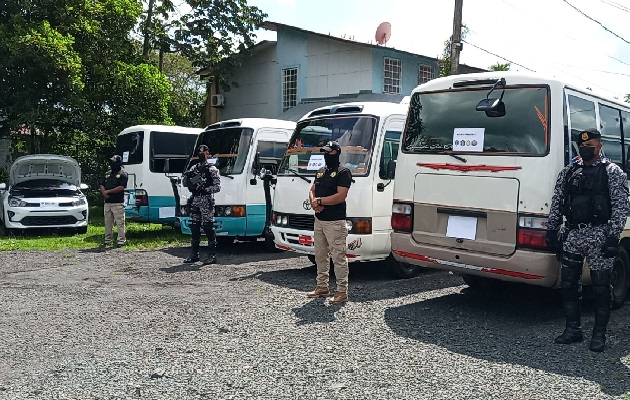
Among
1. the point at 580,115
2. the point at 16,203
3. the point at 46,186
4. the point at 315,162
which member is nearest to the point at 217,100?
the point at 46,186

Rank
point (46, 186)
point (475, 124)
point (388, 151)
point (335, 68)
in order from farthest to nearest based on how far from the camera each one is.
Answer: point (335, 68) < point (46, 186) < point (388, 151) < point (475, 124)

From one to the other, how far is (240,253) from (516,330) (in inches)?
259

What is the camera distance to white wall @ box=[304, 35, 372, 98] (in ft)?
73.2

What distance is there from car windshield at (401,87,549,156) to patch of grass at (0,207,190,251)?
24.5 ft

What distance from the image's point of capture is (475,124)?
6789mm

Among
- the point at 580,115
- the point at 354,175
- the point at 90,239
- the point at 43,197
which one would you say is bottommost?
the point at 90,239

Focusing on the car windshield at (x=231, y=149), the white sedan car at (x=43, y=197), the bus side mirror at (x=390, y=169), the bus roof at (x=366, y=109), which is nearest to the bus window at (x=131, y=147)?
the white sedan car at (x=43, y=197)

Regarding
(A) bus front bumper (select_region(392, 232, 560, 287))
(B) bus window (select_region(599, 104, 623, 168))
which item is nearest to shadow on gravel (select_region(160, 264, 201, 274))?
(A) bus front bumper (select_region(392, 232, 560, 287))

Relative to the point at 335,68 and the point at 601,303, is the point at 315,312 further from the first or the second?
the point at 335,68

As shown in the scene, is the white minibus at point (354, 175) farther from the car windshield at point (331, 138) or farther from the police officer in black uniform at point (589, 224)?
the police officer in black uniform at point (589, 224)

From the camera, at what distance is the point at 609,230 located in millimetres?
5715

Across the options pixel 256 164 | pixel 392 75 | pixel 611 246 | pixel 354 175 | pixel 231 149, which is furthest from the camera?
pixel 392 75

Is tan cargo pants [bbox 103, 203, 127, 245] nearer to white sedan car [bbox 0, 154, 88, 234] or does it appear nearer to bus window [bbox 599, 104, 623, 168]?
white sedan car [bbox 0, 154, 88, 234]

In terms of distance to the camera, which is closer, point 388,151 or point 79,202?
point 388,151
